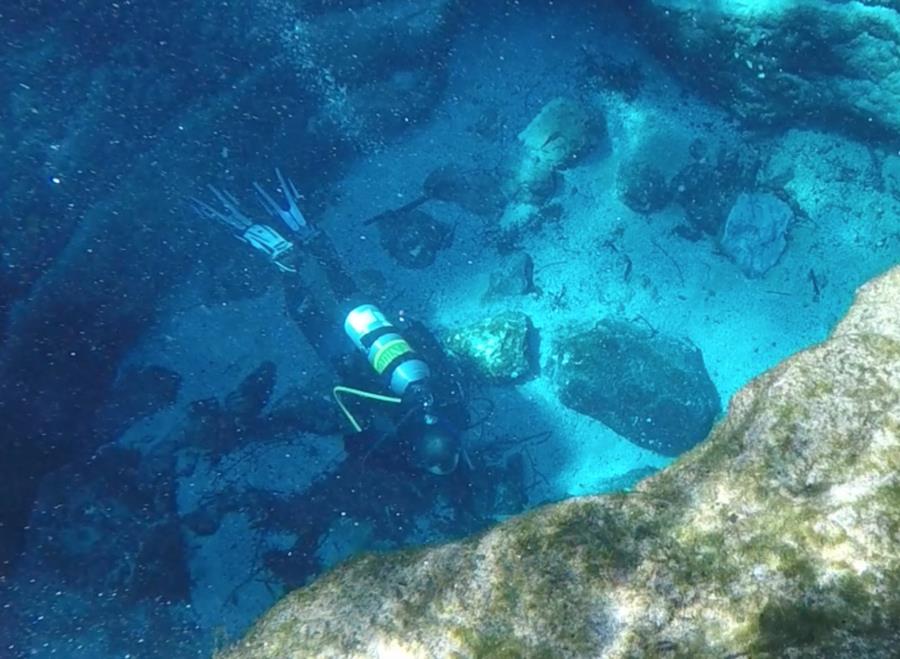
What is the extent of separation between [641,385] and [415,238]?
136 inches

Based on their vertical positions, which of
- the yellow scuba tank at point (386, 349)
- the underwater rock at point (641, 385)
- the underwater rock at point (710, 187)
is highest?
the yellow scuba tank at point (386, 349)

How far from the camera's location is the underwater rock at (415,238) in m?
7.65

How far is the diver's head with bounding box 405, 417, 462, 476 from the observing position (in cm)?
580

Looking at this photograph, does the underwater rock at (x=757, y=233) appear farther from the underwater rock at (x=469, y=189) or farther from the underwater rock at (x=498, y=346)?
the underwater rock at (x=469, y=189)

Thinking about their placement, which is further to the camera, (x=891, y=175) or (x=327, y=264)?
(x=327, y=264)

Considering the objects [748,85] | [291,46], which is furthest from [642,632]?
[291,46]

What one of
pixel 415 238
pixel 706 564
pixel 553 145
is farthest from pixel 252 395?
pixel 706 564

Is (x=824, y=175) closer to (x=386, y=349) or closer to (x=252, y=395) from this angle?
(x=386, y=349)

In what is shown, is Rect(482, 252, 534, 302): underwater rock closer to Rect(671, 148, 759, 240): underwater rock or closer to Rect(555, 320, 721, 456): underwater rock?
Rect(555, 320, 721, 456): underwater rock

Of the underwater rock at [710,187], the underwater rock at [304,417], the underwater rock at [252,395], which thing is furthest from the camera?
the underwater rock at [710,187]

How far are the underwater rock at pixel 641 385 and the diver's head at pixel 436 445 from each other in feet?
5.99

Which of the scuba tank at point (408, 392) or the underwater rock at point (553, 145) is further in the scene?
the underwater rock at point (553, 145)

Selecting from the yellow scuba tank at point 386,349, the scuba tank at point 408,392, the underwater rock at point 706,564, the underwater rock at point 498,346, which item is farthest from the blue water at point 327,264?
the underwater rock at point 706,564

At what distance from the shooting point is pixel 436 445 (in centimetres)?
579
